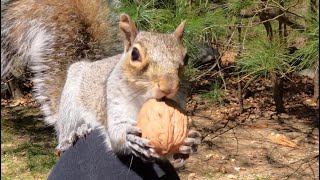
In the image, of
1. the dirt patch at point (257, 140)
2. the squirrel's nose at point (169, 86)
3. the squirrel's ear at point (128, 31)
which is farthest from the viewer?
the dirt patch at point (257, 140)

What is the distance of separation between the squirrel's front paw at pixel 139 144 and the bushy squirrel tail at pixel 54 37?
2.03 feet

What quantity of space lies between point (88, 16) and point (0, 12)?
261 mm

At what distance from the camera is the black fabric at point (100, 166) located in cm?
102

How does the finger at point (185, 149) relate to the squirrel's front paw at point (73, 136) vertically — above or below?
above

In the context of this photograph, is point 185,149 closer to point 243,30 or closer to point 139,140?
point 139,140

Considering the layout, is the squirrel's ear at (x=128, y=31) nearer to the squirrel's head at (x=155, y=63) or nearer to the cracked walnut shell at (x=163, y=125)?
the squirrel's head at (x=155, y=63)

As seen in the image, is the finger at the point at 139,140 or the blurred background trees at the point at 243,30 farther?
the blurred background trees at the point at 243,30

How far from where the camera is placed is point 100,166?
1.05 m

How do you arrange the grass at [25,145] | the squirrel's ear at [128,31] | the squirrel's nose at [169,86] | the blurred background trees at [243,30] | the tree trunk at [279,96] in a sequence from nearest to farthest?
the squirrel's nose at [169,86]
the squirrel's ear at [128,31]
the blurred background trees at [243,30]
the grass at [25,145]
the tree trunk at [279,96]

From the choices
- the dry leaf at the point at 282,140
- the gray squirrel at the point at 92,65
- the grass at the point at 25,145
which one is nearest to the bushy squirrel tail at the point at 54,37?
the gray squirrel at the point at 92,65

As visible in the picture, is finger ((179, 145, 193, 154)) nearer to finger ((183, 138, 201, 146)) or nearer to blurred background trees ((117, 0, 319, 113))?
finger ((183, 138, 201, 146))

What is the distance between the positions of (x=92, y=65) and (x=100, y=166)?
367 millimetres

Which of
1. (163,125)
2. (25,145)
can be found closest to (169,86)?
(163,125)

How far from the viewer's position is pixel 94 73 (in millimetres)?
1307
